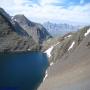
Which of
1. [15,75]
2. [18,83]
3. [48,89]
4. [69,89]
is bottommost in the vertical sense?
[15,75]

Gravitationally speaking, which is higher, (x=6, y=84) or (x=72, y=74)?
(x=72, y=74)

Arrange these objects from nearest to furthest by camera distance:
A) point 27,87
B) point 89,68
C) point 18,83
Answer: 1. point 89,68
2. point 27,87
3. point 18,83

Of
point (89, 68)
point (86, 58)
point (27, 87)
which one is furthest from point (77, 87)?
point (27, 87)

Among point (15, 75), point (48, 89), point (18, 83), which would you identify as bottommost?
point (15, 75)

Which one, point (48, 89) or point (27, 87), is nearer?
point (48, 89)

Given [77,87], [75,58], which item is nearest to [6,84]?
[75,58]

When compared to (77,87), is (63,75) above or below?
below

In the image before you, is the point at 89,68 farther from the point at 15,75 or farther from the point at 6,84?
the point at 15,75

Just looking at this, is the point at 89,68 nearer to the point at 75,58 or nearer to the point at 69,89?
the point at 69,89

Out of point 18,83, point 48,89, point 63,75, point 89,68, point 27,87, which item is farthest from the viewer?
point 18,83

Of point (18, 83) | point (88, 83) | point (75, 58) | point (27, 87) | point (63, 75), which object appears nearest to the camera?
point (88, 83)
